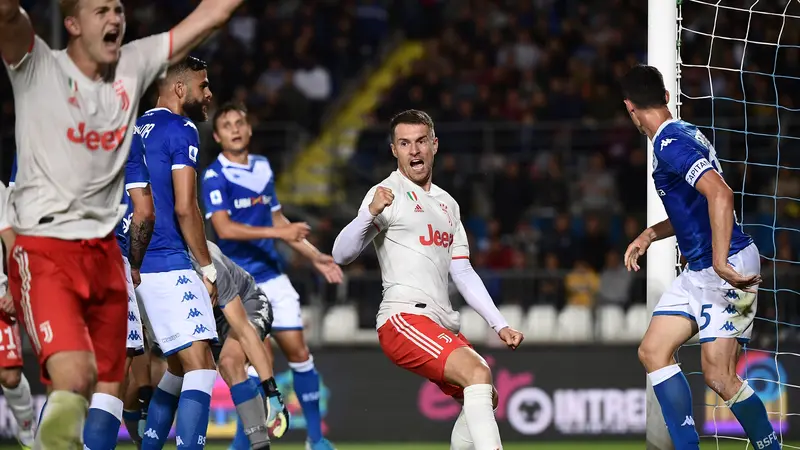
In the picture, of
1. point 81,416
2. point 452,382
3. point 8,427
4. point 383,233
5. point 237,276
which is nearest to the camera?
point 81,416

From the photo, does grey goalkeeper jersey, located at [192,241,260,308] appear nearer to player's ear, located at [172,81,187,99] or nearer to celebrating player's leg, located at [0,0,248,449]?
player's ear, located at [172,81,187,99]

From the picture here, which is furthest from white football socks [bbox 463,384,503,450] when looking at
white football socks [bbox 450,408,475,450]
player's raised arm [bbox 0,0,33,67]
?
player's raised arm [bbox 0,0,33,67]

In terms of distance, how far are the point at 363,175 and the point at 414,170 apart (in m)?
7.61

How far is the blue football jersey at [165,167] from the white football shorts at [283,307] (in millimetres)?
2008

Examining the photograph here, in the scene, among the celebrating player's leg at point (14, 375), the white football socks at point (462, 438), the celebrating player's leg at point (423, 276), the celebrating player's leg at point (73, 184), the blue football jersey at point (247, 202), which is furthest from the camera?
the blue football jersey at point (247, 202)

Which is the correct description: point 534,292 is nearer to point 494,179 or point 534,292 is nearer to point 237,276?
point 494,179

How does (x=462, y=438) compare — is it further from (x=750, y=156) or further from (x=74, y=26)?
(x=750, y=156)

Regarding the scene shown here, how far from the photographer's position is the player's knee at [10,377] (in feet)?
21.9

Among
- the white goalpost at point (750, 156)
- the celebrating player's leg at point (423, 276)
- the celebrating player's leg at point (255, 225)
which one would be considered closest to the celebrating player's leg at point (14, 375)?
the celebrating player's leg at point (255, 225)

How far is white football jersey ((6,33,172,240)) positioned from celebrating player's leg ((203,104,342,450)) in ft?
11.7

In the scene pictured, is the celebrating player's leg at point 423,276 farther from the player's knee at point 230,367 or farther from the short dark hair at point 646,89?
the player's knee at point 230,367

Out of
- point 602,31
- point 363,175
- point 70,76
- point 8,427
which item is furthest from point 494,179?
point 70,76

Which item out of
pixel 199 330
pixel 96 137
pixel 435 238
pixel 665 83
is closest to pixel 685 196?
pixel 665 83

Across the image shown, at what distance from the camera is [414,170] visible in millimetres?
5812
